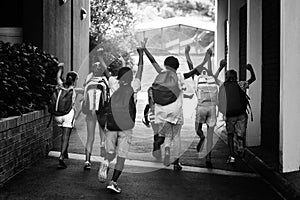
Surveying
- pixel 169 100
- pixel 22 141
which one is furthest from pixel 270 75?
pixel 22 141

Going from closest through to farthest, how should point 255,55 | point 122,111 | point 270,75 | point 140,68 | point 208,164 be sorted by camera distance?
point 122,111
point 140,68
point 208,164
point 270,75
point 255,55

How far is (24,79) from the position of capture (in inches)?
401

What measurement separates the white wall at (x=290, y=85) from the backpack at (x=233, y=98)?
1.05m

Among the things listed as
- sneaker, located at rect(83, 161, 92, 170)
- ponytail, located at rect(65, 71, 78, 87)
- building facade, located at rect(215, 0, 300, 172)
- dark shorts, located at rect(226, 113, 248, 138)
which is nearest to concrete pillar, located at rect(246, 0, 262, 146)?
building facade, located at rect(215, 0, 300, 172)

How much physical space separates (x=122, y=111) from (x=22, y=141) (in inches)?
86.5

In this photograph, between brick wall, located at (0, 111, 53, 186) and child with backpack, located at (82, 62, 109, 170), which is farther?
child with backpack, located at (82, 62, 109, 170)

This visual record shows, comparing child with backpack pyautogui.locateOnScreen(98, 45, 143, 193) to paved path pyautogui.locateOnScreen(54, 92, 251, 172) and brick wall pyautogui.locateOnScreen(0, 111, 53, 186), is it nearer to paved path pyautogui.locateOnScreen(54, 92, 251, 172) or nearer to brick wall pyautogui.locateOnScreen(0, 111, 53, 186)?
brick wall pyautogui.locateOnScreen(0, 111, 53, 186)

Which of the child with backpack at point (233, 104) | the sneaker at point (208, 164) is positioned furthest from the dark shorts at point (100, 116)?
the child with backpack at point (233, 104)

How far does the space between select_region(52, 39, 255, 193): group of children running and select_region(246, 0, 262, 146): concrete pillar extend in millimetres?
2198

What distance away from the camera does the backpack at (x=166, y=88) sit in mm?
9602

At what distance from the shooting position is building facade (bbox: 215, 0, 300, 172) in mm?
9305

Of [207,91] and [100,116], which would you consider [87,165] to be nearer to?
[100,116]

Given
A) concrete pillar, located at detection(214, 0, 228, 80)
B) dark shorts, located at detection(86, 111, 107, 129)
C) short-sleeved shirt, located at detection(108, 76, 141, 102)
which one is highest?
concrete pillar, located at detection(214, 0, 228, 80)

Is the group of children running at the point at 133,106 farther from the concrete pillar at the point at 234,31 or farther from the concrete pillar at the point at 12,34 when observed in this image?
the concrete pillar at the point at 234,31
